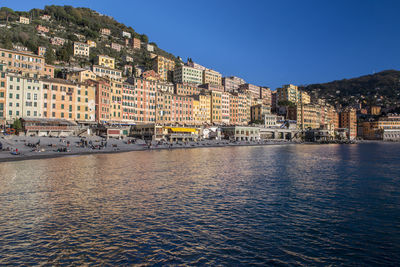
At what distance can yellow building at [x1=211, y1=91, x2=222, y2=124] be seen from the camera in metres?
131

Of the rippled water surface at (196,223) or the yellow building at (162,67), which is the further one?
the yellow building at (162,67)

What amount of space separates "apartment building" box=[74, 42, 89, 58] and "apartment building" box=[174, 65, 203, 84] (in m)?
52.8

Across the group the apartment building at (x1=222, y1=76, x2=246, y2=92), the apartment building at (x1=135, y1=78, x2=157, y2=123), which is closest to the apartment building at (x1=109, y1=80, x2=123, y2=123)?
the apartment building at (x1=135, y1=78, x2=157, y2=123)

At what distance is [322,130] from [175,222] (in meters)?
170

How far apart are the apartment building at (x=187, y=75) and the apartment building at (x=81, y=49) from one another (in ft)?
173

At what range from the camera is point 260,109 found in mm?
151625

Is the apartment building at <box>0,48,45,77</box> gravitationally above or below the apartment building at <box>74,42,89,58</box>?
below

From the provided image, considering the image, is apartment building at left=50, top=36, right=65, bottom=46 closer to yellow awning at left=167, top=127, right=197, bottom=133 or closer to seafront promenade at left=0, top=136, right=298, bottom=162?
yellow awning at left=167, top=127, right=197, bottom=133

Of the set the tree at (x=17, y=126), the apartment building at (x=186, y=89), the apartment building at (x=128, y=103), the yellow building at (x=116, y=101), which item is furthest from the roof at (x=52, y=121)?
the apartment building at (x=186, y=89)

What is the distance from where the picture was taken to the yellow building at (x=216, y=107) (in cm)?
13075

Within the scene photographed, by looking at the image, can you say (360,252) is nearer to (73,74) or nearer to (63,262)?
(63,262)

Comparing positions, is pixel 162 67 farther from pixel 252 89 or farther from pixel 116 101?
pixel 116 101

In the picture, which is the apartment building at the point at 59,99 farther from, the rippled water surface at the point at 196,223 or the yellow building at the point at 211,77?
the yellow building at the point at 211,77

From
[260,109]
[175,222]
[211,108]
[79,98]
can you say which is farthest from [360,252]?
[260,109]
